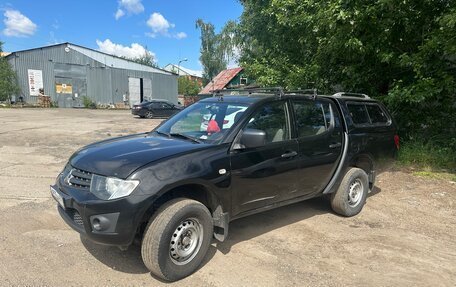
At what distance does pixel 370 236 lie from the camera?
4.75 m

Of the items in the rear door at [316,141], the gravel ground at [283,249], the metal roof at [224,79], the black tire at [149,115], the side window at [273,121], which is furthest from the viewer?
the metal roof at [224,79]

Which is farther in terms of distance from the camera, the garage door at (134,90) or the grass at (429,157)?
the garage door at (134,90)

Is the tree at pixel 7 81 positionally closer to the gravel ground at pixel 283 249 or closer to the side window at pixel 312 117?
the gravel ground at pixel 283 249

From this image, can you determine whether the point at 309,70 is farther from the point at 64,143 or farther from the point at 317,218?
the point at 64,143

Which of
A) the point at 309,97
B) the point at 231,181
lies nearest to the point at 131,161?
the point at 231,181

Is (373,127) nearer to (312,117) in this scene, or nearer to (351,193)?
(351,193)

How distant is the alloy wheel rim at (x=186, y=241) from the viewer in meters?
3.47

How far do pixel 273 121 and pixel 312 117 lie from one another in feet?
2.52

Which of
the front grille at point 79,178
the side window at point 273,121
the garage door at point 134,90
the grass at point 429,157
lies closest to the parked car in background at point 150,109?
the garage door at point 134,90

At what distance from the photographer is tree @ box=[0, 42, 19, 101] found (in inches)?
1352

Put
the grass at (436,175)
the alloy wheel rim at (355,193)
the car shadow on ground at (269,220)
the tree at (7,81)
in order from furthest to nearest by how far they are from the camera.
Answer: the tree at (7,81)
the grass at (436,175)
the alloy wheel rim at (355,193)
the car shadow on ground at (269,220)

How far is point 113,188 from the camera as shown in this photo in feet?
10.5

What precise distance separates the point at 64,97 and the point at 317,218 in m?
39.1

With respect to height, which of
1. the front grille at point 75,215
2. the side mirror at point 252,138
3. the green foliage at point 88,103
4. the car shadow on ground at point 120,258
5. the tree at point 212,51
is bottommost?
the green foliage at point 88,103
